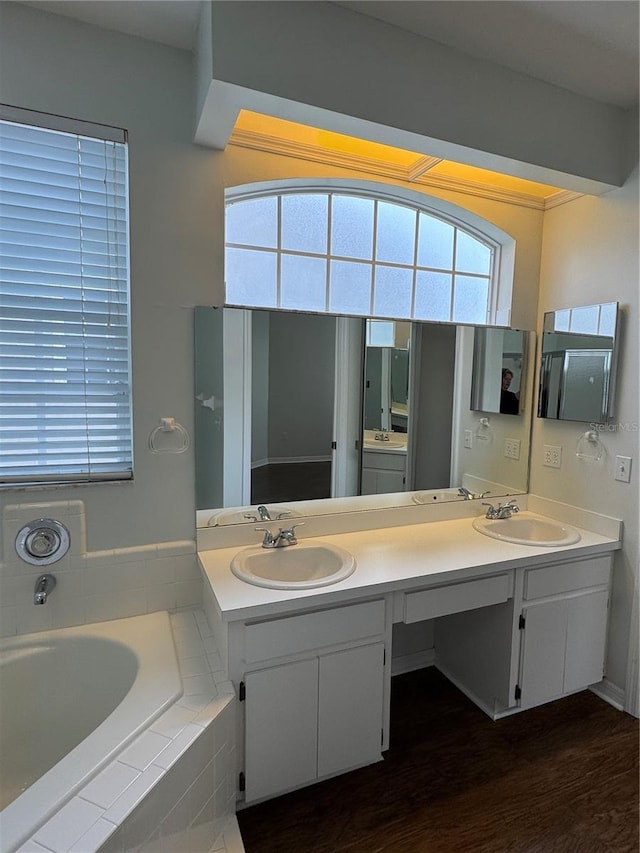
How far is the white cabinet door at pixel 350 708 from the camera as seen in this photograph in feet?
5.25

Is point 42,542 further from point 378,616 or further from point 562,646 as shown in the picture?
point 562,646

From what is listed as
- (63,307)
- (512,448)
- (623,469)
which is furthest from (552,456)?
(63,307)

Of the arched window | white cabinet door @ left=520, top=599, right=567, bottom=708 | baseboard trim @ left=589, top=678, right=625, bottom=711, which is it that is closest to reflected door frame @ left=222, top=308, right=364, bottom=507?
the arched window

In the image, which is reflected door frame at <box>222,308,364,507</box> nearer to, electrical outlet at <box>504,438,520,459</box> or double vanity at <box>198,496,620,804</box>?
double vanity at <box>198,496,620,804</box>

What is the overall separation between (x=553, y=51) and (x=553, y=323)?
1178mm

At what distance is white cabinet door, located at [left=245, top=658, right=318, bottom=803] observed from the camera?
→ 1493mm

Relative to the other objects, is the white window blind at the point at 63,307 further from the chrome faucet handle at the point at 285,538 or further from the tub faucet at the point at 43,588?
the chrome faucet handle at the point at 285,538

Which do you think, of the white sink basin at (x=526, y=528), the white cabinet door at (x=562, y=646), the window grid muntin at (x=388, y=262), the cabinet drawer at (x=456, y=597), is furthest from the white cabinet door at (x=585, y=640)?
the window grid muntin at (x=388, y=262)

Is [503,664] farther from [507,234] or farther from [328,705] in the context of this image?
[507,234]

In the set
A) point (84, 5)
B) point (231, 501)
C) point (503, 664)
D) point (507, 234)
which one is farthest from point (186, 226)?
point (503, 664)

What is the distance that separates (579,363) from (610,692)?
1.60m

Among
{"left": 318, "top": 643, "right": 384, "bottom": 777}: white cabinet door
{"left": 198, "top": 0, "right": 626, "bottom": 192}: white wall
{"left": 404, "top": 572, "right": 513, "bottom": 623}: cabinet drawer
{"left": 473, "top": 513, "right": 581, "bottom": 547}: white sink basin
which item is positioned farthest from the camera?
{"left": 473, "top": 513, "right": 581, "bottom": 547}: white sink basin

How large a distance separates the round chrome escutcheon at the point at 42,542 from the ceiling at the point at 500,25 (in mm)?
1746

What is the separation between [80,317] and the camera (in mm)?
1687
